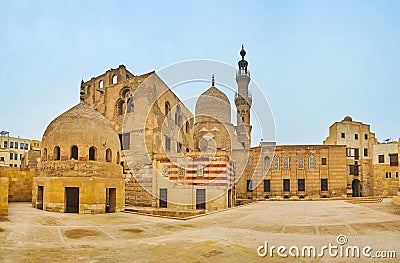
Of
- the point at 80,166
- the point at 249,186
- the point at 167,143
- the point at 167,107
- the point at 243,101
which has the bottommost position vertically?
the point at 249,186

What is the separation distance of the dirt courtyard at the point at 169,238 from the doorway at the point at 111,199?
12.3ft

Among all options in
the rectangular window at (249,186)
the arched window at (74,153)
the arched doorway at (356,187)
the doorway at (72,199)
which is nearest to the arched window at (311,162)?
the arched doorway at (356,187)

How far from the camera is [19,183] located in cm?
2284

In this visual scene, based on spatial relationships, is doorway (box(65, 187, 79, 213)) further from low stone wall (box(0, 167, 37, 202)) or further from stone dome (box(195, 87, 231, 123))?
stone dome (box(195, 87, 231, 123))

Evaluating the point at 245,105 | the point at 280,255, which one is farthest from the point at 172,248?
the point at 245,105

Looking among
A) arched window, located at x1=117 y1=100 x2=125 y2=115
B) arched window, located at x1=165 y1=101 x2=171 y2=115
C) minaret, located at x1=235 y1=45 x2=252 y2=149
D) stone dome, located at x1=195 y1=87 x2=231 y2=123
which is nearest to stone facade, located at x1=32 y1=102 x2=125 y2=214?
arched window, located at x1=117 y1=100 x2=125 y2=115

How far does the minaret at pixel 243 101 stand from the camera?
161 ft

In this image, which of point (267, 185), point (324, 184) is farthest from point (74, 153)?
point (324, 184)

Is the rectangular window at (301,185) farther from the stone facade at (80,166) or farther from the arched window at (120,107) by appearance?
the stone facade at (80,166)

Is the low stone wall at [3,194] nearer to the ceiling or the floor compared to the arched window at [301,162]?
nearer to the floor

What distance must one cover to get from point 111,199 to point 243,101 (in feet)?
119

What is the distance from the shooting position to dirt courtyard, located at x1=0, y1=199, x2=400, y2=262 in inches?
328

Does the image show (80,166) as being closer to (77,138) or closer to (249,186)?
(77,138)

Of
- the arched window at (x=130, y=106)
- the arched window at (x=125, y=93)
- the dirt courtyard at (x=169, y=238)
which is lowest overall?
the dirt courtyard at (x=169, y=238)
